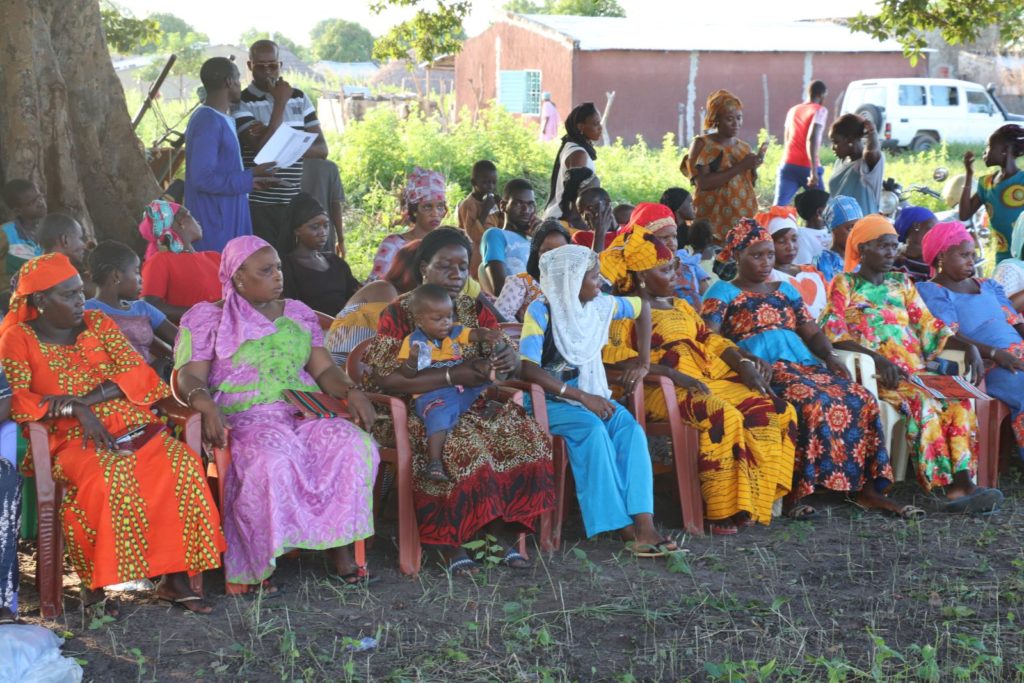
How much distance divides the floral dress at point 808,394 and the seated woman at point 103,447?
275 cm

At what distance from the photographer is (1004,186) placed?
8148 millimetres

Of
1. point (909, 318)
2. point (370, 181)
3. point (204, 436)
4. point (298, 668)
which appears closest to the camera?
point (298, 668)

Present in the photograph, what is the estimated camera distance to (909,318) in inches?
250

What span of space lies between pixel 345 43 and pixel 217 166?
60.5 metres

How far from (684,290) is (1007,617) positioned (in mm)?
2774

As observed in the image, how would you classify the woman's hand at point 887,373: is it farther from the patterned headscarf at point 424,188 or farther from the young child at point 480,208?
the young child at point 480,208

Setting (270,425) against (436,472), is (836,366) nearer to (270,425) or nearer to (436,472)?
(436,472)

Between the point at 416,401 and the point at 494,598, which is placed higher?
the point at 416,401

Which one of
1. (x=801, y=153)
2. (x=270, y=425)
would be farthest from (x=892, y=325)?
(x=801, y=153)

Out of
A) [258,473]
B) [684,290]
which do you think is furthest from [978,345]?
[258,473]

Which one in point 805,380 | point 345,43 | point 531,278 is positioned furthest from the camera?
point 345,43

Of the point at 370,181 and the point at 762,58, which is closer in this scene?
the point at 370,181

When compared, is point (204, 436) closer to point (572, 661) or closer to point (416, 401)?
point (416, 401)

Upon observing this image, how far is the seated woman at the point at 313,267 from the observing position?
6051 mm
